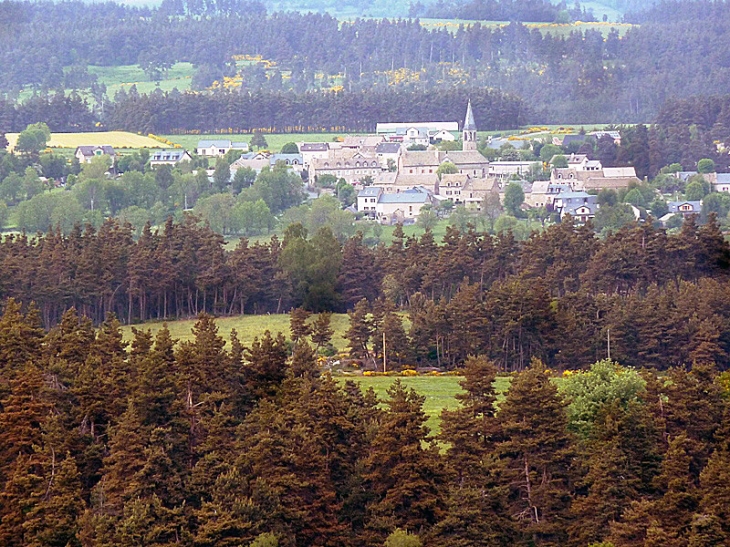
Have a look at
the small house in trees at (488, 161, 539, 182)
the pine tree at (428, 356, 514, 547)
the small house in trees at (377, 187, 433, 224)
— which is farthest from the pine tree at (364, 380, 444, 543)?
the small house in trees at (488, 161, 539, 182)

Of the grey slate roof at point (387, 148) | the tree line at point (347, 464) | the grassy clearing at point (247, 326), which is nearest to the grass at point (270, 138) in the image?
the grey slate roof at point (387, 148)

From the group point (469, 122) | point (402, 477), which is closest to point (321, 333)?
point (402, 477)

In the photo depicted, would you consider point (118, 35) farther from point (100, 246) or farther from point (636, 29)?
point (100, 246)

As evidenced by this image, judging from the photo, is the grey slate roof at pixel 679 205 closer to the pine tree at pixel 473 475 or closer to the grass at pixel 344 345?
the grass at pixel 344 345

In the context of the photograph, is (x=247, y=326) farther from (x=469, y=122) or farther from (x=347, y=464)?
(x=469, y=122)

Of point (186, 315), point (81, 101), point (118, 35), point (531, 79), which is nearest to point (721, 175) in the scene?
point (531, 79)

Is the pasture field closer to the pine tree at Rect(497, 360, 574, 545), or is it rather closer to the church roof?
the church roof

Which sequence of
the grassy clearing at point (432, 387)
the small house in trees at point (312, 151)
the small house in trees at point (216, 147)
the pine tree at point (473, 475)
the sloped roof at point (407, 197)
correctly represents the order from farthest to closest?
the small house in trees at point (216, 147)
the small house in trees at point (312, 151)
the sloped roof at point (407, 197)
the grassy clearing at point (432, 387)
the pine tree at point (473, 475)
